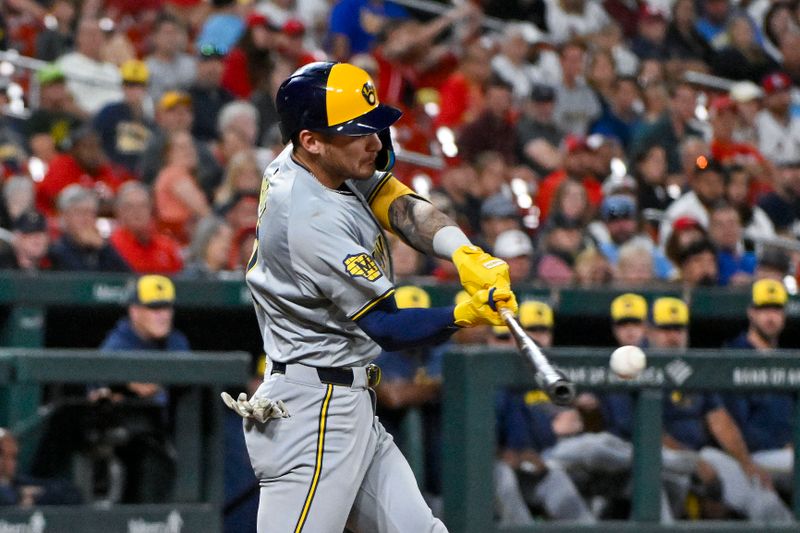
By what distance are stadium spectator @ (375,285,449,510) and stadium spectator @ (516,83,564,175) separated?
4.31m

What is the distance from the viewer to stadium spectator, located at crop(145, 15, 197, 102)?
10.6 m

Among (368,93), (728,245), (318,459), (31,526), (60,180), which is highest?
(60,180)

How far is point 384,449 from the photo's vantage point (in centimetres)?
402

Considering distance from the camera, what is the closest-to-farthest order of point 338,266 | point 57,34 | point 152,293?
point 338,266 < point 152,293 < point 57,34

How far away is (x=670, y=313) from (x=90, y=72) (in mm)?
5309

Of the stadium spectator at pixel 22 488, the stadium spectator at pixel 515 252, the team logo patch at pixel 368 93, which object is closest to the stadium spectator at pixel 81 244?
the stadium spectator at pixel 22 488

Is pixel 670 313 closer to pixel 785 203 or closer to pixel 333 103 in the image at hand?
pixel 333 103

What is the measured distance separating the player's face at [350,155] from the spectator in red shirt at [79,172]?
524 centimetres

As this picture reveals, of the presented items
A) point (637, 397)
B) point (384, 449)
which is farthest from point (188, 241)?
point (384, 449)

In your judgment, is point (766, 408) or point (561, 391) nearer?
point (561, 391)

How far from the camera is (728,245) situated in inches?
357

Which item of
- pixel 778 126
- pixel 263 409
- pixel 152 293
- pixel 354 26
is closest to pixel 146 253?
pixel 152 293

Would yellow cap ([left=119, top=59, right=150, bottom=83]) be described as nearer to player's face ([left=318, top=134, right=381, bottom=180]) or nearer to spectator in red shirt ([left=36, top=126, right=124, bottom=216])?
spectator in red shirt ([left=36, top=126, right=124, bottom=216])

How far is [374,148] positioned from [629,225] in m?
5.41
